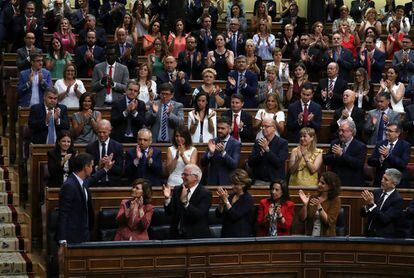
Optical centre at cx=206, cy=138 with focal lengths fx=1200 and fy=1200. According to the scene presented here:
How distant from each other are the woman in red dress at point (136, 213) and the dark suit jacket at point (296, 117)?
284 centimetres

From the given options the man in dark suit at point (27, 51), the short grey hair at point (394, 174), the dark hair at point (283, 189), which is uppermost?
the man in dark suit at point (27, 51)

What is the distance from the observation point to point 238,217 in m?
10.1

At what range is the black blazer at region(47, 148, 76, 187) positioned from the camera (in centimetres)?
1088

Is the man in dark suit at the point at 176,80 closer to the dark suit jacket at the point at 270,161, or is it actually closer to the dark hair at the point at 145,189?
the dark suit jacket at the point at 270,161

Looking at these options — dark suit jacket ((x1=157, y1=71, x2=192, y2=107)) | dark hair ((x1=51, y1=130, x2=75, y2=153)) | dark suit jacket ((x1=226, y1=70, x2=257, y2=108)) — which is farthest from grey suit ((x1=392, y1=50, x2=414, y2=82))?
dark hair ((x1=51, y1=130, x2=75, y2=153))

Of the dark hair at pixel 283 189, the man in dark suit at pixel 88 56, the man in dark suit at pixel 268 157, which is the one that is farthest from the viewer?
the man in dark suit at pixel 88 56

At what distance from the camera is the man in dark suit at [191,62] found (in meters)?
14.1

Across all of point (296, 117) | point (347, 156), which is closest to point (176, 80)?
point (296, 117)

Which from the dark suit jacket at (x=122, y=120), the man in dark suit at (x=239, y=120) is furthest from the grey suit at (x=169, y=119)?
the man in dark suit at (x=239, y=120)

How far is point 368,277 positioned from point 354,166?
1.63 m

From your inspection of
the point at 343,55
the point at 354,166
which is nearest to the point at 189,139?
the point at 354,166

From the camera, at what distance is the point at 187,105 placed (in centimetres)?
1338

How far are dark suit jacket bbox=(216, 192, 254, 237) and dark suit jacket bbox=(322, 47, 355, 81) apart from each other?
175 inches

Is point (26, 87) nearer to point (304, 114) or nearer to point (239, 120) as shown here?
point (239, 120)
